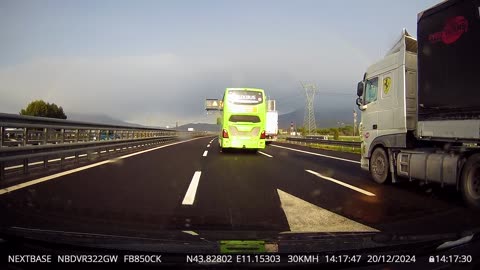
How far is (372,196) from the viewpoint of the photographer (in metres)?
8.08

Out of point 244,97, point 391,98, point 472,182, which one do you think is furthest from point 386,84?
point 244,97

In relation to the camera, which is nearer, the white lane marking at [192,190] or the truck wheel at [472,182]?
the truck wheel at [472,182]

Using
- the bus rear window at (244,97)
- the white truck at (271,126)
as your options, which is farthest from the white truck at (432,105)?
the white truck at (271,126)

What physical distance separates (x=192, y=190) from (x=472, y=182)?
513cm

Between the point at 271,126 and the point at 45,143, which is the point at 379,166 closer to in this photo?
the point at 45,143

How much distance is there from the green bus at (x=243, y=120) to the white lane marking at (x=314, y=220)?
1315 cm

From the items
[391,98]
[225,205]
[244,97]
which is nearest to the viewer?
[225,205]

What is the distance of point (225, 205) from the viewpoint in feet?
22.5

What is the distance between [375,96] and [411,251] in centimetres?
728

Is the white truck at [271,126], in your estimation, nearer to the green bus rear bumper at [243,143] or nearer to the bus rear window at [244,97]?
the bus rear window at [244,97]

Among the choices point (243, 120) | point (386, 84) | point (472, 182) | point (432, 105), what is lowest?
point (472, 182)

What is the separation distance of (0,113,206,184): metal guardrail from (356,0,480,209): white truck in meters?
8.15

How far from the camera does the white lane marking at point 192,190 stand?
23.5 feet

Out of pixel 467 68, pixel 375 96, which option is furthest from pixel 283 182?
pixel 467 68
